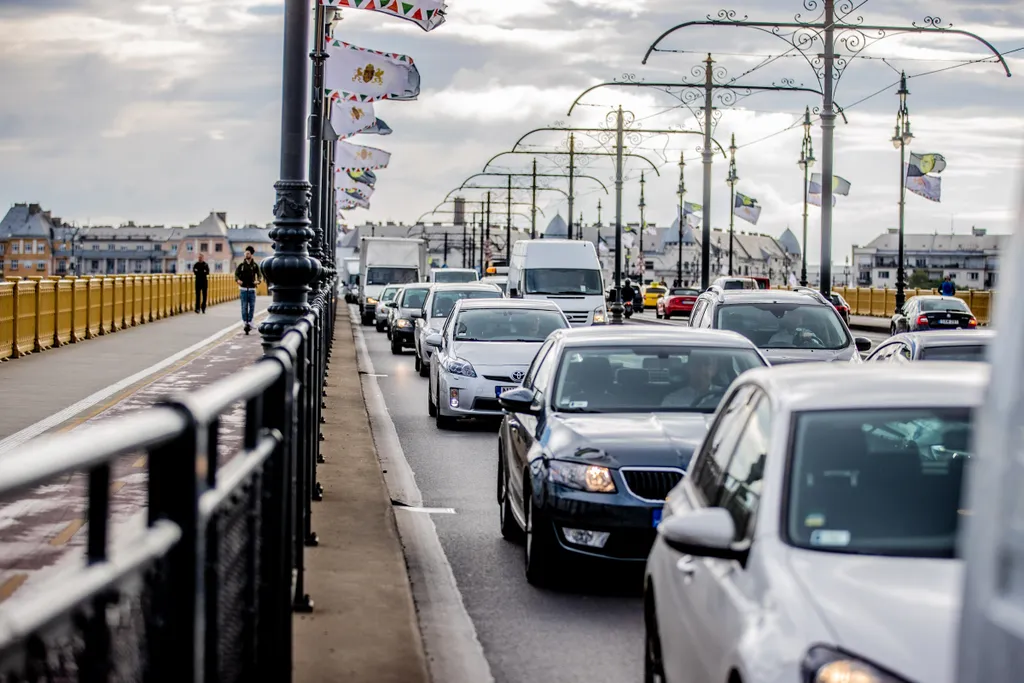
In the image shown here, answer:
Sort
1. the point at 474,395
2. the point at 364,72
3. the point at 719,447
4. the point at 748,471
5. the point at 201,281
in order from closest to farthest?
1. the point at 748,471
2. the point at 719,447
3. the point at 474,395
4. the point at 364,72
5. the point at 201,281

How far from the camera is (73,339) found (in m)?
31.3

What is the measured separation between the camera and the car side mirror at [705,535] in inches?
168

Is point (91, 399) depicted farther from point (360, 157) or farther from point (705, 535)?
point (360, 157)

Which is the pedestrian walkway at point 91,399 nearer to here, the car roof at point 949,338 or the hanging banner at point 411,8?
Answer: the hanging banner at point 411,8

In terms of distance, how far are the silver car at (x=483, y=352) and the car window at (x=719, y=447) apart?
10.6 metres

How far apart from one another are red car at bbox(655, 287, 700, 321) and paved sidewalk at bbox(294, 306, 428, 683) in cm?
5581

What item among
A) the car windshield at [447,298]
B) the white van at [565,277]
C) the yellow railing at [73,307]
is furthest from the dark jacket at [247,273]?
the car windshield at [447,298]

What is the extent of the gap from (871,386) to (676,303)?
63.9 m

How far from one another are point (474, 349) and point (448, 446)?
8.50 ft

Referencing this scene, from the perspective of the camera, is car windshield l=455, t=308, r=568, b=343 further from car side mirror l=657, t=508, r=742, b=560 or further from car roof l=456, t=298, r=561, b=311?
car side mirror l=657, t=508, r=742, b=560

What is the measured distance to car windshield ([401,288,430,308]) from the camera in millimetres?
35406

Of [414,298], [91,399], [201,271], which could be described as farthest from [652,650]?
[201,271]

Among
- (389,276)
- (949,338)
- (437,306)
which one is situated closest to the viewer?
(949,338)

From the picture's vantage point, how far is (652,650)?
5.46 m
